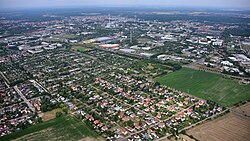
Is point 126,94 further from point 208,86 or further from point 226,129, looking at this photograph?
point 226,129

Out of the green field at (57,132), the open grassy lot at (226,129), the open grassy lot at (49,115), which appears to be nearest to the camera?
the open grassy lot at (226,129)

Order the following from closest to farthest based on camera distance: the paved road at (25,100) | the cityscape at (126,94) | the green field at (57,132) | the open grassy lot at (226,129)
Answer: the open grassy lot at (226,129), the green field at (57,132), the cityscape at (126,94), the paved road at (25,100)

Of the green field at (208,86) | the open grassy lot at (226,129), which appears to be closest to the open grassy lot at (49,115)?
the open grassy lot at (226,129)

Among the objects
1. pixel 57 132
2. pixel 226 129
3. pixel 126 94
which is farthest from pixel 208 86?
pixel 57 132

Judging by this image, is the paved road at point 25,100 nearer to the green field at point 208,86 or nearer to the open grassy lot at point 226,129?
the open grassy lot at point 226,129

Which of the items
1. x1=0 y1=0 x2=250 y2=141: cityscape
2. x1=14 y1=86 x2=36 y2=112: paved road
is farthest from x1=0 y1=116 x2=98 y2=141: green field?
x1=14 y1=86 x2=36 y2=112: paved road

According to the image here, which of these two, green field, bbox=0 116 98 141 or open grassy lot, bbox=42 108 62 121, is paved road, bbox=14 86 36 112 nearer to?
open grassy lot, bbox=42 108 62 121

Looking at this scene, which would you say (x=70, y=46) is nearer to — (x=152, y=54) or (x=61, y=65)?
(x=61, y=65)
